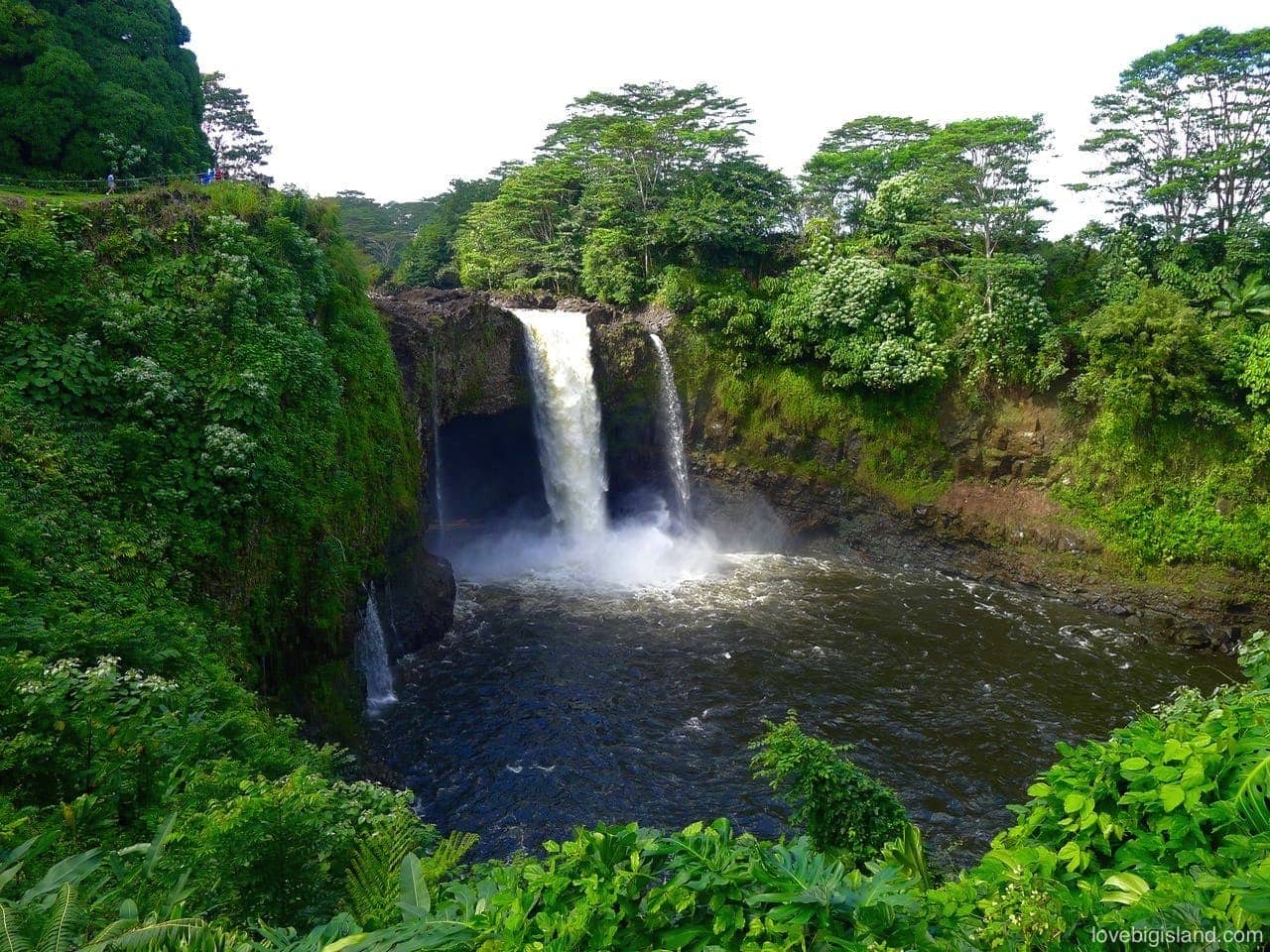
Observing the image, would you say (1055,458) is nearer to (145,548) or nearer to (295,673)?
(295,673)

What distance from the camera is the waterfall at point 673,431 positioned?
22297 millimetres

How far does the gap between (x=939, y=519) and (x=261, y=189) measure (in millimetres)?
19348

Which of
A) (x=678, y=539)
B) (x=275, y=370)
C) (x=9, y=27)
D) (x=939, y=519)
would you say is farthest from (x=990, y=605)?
(x=9, y=27)

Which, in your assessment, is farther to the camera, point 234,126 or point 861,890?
point 234,126

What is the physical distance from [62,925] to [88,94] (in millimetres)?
19921

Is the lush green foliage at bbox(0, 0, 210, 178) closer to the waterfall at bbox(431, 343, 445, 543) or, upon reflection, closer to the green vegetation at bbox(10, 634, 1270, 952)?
the waterfall at bbox(431, 343, 445, 543)

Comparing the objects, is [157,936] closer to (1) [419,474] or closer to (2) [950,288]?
(1) [419,474]

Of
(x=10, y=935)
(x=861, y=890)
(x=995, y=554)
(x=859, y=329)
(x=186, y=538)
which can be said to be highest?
(x=859, y=329)

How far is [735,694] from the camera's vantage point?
1348cm

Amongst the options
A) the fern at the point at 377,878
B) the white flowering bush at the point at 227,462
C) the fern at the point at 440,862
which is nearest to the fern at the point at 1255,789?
the fern at the point at 377,878

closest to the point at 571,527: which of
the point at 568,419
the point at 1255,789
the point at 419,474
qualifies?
the point at 568,419

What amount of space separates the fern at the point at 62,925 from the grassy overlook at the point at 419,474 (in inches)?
0.5

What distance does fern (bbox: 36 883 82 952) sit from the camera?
2.57 metres

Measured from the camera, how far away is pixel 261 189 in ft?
44.3
